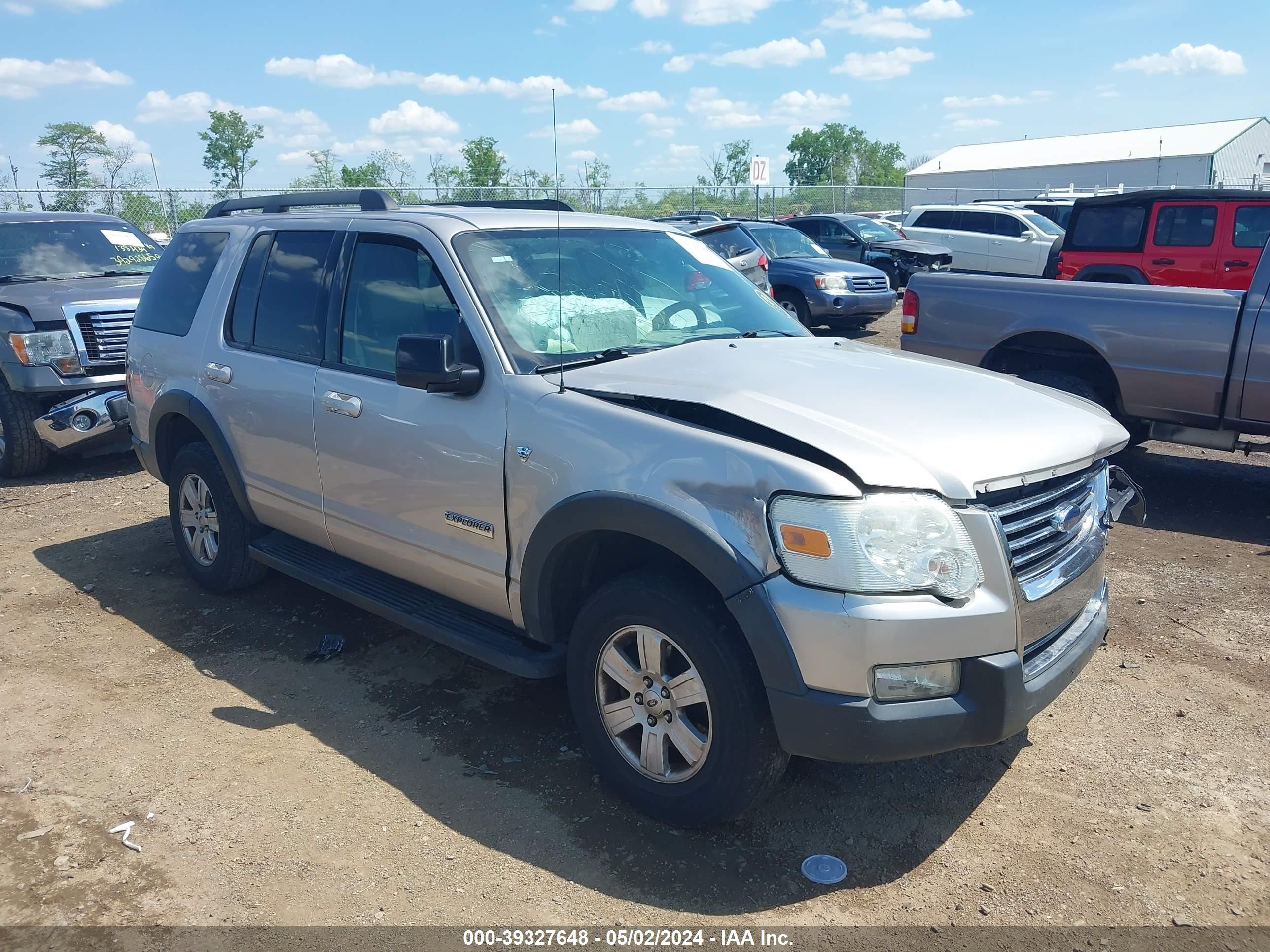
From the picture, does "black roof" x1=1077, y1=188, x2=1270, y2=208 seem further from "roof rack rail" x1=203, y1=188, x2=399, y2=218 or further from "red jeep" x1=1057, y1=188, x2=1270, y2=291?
"roof rack rail" x1=203, y1=188, x2=399, y2=218

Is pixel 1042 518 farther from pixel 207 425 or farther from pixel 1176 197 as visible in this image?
pixel 1176 197

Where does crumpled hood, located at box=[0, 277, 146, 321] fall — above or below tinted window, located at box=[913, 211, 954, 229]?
below

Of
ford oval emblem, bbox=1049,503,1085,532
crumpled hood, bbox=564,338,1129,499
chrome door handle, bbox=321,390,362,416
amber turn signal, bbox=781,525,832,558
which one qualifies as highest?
crumpled hood, bbox=564,338,1129,499

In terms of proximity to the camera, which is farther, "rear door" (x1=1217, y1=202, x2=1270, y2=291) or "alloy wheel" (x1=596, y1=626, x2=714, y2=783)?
"rear door" (x1=1217, y1=202, x2=1270, y2=291)

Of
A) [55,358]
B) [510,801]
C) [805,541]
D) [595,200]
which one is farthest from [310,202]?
[595,200]

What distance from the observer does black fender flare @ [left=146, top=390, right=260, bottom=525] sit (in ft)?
16.4

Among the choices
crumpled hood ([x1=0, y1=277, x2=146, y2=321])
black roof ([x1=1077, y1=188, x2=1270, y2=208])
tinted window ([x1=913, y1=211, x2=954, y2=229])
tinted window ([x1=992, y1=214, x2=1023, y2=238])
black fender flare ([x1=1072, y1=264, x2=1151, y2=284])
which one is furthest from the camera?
tinted window ([x1=913, y1=211, x2=954, y2=229])

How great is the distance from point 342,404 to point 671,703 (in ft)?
6.61

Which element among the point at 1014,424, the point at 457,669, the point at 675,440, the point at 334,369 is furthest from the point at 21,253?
the point at 1014,424

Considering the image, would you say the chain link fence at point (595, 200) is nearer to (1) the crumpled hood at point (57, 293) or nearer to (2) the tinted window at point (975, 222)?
(1) the crumpled hood at point (57, 293)

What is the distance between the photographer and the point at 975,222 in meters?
20.4

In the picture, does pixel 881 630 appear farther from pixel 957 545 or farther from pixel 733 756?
pixel 733 756

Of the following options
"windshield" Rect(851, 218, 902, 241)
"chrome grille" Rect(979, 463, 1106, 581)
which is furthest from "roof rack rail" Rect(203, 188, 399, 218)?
"windshield" Rect(851, 218, 902, 241)

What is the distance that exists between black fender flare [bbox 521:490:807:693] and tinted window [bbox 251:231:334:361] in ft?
5.68
